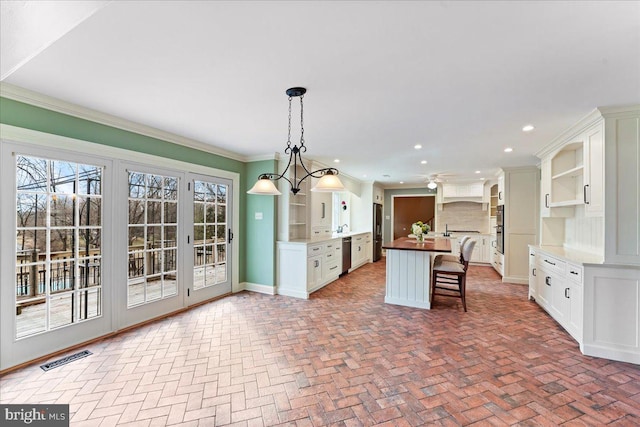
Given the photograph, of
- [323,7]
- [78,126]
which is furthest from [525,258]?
[78,126]

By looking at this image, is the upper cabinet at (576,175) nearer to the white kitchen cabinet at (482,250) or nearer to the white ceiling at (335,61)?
the white ceiling at (335,61)

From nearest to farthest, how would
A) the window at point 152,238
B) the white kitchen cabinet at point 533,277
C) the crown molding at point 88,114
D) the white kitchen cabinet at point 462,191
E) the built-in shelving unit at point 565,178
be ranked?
the crown molding at point 88,114, the window at point 152,238, the built-in shelving unit at point 565,178, the white kitchen cabinet at point 533,277, the white kitchen cabinet at point 462,191

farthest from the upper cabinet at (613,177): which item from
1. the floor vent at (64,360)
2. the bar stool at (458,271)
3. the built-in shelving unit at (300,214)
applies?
the floor vent at (64,360)

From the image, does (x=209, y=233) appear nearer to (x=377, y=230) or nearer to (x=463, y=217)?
(x=377, y=230)

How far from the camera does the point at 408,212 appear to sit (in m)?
9.65

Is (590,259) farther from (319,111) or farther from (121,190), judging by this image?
(121,190)

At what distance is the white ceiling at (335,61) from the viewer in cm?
139

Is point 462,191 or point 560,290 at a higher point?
point 462,191

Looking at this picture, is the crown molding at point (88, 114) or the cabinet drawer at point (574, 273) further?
the cabinet drawer at point (574, 273)

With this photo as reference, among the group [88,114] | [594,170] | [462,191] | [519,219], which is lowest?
[519,219]

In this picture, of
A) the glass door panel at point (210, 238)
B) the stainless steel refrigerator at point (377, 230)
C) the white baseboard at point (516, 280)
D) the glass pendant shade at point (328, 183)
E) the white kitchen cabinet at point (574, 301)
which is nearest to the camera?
the glass pendant shade at point (328, 183)

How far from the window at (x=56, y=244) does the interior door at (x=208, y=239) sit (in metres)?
1.15
